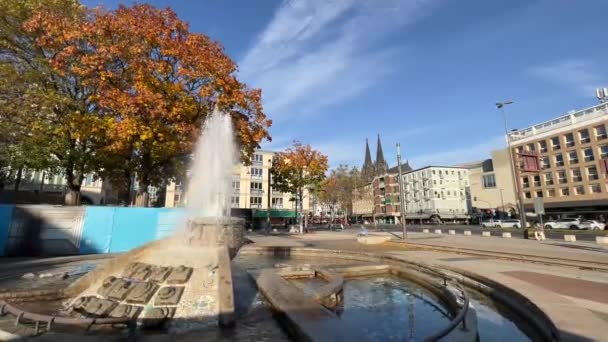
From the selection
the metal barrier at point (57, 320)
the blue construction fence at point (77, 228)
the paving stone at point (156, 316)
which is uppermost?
the blue construction fence at point (77, 228)

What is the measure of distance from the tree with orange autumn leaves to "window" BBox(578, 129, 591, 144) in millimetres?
62770

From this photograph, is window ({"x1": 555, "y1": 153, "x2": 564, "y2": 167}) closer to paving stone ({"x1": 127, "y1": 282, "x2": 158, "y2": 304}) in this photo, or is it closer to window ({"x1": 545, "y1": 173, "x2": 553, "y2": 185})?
window ({"x1": 545, "y1": 173, "x2": 553, "y2": 185})

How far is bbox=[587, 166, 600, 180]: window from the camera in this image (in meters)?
51.1

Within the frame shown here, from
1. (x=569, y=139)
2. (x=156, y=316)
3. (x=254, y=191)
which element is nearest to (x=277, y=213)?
(x=254, y=191)

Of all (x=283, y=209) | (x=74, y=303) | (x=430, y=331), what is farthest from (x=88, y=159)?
(x=283, y=209)

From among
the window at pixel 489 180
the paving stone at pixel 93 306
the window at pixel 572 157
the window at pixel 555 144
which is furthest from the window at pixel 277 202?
the paving stone at pixel 93 306

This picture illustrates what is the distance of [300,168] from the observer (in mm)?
34312

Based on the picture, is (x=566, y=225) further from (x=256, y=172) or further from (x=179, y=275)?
(x=256, y=172)

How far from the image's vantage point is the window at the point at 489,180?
77.1 meters

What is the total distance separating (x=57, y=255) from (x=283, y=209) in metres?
51.7

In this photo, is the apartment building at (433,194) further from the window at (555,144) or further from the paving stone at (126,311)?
the paving stone at (126,311)

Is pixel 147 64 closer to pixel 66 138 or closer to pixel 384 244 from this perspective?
pixel 66 138

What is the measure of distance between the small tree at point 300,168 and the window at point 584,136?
50252mm

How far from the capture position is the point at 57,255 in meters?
13.9
